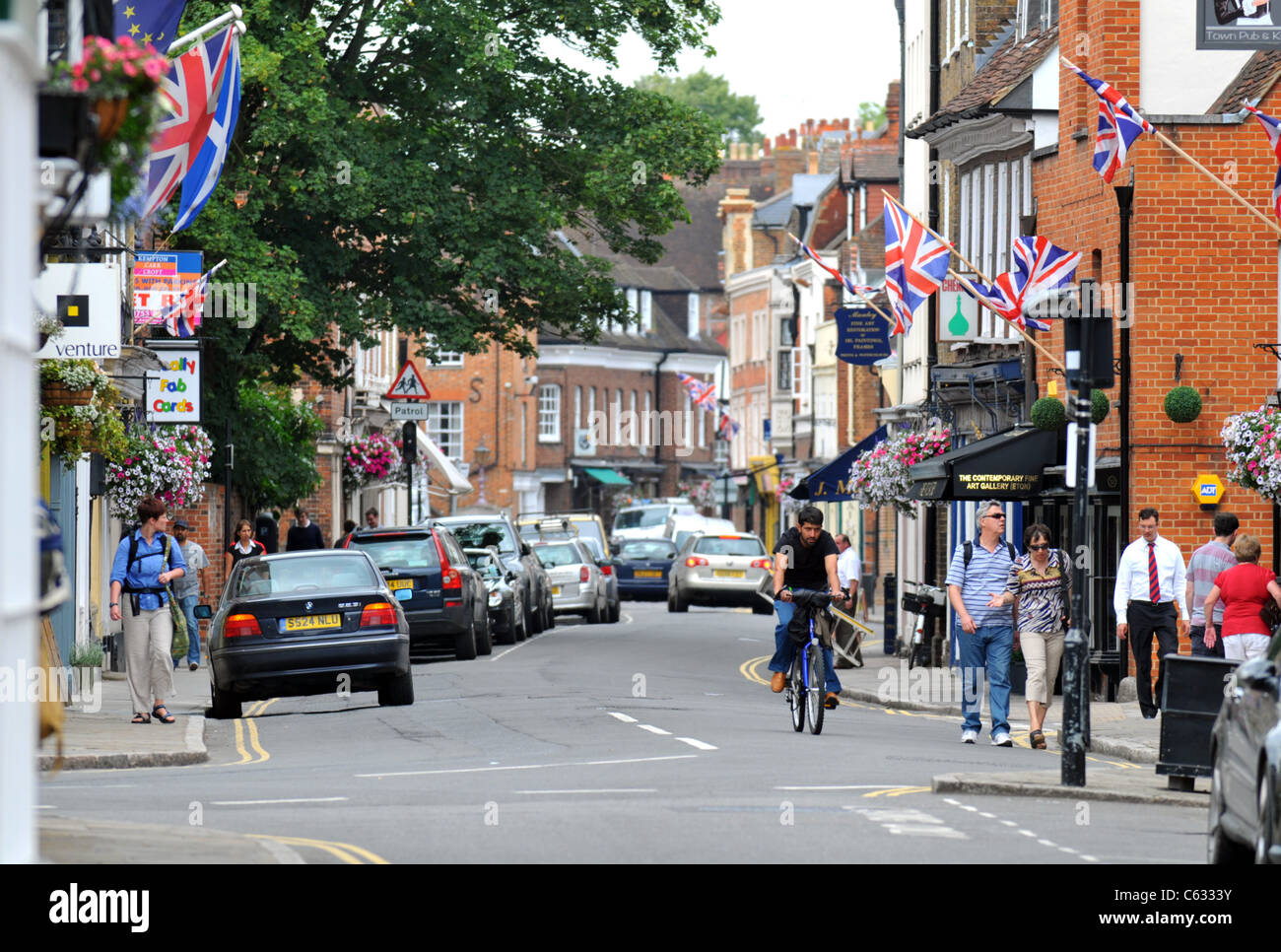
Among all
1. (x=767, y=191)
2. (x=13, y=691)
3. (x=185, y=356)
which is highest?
(x=767, y=191)

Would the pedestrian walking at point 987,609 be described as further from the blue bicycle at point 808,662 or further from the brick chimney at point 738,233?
the brick chimney at point 738,233

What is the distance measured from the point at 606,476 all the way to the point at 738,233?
1083 cm

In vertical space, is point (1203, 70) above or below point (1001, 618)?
above

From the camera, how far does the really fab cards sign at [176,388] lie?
1091 inches

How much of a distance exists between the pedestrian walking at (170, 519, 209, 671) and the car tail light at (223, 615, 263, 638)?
7.80 metres

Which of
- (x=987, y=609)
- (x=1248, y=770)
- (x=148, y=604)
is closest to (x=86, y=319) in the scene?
(x=148, y=604)

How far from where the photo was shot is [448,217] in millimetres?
33500

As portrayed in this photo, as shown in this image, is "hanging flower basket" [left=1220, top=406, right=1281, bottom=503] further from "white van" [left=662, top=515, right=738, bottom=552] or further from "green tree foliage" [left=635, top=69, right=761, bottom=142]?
"green tree foliage" [left=635, top=69, right=761, bottom=142]

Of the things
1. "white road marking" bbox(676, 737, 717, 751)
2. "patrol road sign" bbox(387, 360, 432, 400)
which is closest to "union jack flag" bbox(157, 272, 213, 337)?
"white road marking" bbox(676, 737, 717, 751)

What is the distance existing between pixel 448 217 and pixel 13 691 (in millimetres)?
27000

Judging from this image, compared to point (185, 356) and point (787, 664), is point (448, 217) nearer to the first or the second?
point (185, 356)

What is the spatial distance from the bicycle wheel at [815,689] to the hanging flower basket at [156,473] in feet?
37.0
